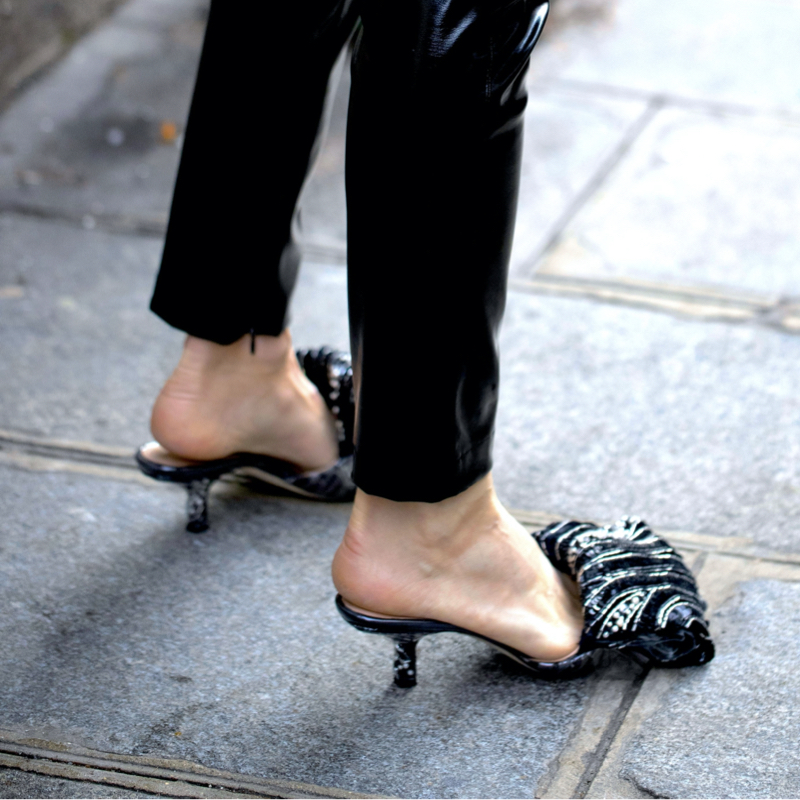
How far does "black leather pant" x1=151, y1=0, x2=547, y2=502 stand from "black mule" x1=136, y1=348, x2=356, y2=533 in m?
0.39

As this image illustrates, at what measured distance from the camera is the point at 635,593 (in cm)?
132

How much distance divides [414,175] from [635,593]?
61 cm

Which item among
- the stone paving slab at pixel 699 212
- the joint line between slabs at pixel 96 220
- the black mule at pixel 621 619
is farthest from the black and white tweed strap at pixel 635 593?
the joint line between slabs at pixel 96 220

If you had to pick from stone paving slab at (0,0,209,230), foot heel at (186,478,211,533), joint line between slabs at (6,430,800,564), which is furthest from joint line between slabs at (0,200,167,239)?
foot heel at (186,478,211,533)

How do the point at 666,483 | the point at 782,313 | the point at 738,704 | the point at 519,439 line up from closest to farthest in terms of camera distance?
the point at 738,704 → the point at 666,483 → the point at 519,439 → the point at 782,313

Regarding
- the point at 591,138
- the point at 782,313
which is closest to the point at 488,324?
the point at 782,313

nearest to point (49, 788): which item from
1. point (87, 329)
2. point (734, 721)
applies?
point (734, 721)

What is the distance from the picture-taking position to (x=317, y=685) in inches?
52.5

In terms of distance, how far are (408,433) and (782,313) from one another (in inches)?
52.0

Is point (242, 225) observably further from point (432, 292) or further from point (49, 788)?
point (49, 788)

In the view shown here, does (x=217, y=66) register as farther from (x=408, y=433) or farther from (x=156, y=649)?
(x=156, y=649)

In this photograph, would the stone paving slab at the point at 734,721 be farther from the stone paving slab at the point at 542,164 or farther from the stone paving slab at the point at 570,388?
the stone paving slab at the point at 542,164

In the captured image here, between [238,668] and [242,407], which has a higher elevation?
[242,407]

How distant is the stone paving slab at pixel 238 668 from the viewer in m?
1.23
